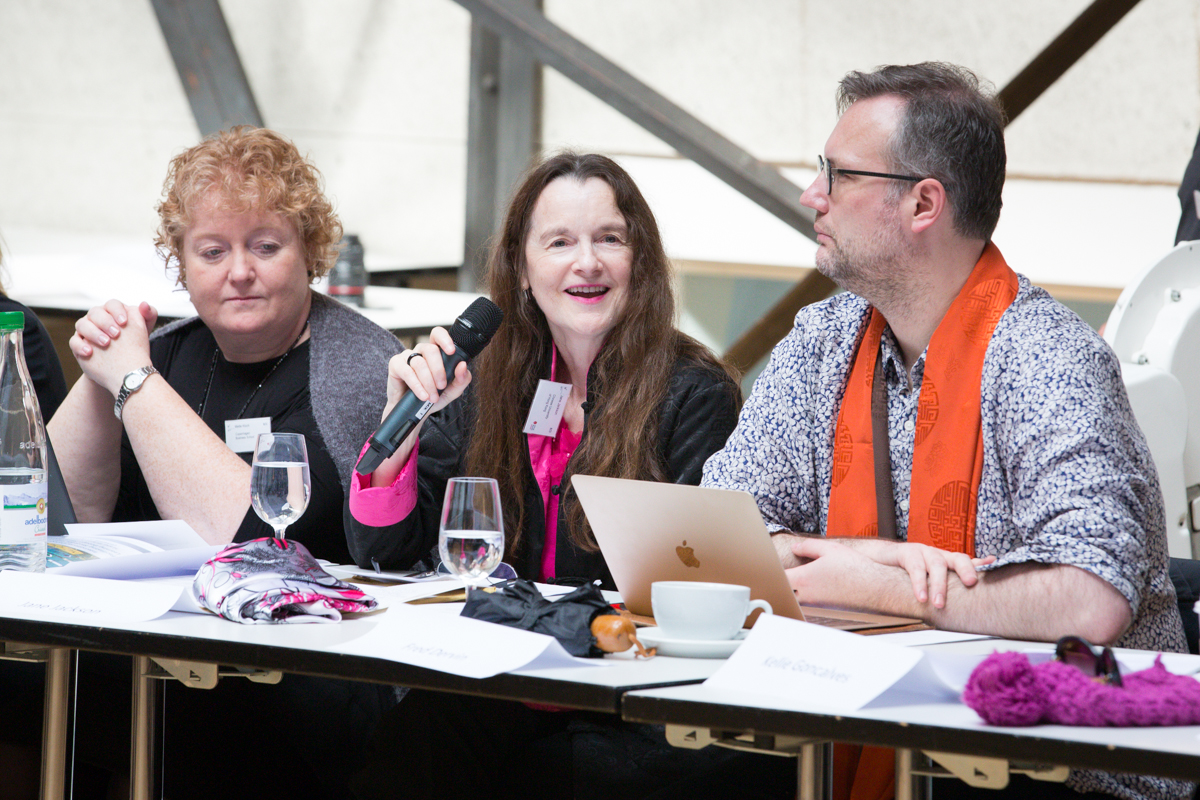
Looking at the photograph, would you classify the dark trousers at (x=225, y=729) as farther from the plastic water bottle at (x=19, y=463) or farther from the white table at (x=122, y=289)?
the white table at (x=122, y=289)

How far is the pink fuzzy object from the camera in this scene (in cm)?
98

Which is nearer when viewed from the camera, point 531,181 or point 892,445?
point 892,445

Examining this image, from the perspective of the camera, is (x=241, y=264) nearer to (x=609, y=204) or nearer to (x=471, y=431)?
(x=471, y=431)

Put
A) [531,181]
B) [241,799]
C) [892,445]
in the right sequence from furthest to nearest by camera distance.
Result: [531,181] → [241,799] → [892,445]

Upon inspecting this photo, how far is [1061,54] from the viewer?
13.3 ft

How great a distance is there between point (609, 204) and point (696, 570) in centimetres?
97

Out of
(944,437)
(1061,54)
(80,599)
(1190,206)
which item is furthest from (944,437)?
(1061,54)

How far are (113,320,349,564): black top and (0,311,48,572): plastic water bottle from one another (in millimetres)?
495

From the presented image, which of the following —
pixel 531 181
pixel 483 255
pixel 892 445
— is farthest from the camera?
pixel 483 255

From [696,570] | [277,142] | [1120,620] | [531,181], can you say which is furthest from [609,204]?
[1120,620]

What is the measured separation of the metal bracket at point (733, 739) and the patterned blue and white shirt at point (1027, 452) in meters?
0.47

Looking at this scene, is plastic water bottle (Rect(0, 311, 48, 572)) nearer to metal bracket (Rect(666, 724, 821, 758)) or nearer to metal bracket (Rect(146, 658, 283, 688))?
metal bracket (Rect(146, 658, 283, 688))

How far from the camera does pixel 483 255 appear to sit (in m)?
2.72

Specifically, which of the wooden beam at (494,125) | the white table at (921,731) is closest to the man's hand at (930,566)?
the white table at (921,731)
